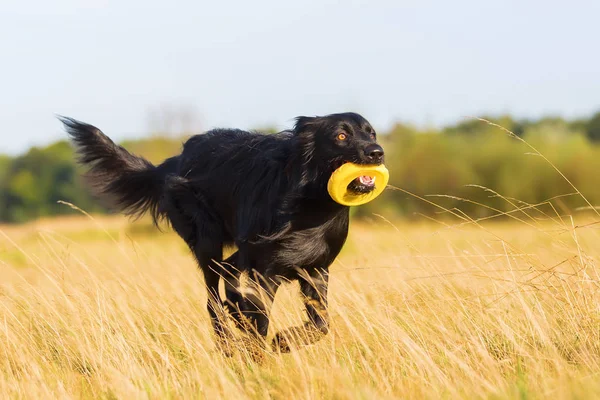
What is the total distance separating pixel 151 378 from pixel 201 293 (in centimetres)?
283

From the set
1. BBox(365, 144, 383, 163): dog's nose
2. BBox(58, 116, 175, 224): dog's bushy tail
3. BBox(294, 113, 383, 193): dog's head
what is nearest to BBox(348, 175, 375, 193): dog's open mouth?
BBox(294, 113, 383, 193): dog's head

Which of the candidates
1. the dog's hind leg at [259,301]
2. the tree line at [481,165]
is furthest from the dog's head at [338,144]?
the tree line at [481,165]

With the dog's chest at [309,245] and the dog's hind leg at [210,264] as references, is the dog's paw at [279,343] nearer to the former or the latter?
the dog's chest at [309,245]

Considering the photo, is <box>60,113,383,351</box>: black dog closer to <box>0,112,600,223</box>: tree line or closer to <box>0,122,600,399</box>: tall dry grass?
<box>0,122,600,399</box>: tall dry grass

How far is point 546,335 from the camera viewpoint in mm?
3926

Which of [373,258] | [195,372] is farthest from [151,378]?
[373,258]

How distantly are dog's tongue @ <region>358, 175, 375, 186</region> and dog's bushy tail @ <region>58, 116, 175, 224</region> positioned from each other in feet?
7.53

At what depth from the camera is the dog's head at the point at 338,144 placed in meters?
4.45

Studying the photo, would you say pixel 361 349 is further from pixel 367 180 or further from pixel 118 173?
pixel 118 173

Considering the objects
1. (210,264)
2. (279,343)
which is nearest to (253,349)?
(279,343)

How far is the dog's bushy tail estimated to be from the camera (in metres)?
6.30

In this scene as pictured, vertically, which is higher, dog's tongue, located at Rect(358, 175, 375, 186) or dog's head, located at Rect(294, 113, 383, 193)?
dog's head, located at Rect(294, 113, 383, 193)

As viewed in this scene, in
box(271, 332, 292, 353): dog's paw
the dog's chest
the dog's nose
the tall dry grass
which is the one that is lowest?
box(271, 332, 292, 353): dog's paw

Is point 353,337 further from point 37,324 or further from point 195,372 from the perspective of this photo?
point 37,324
